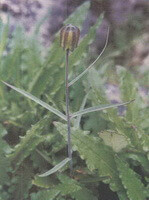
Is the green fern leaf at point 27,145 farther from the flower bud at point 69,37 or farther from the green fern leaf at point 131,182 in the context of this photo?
the flower bud at point 69,37

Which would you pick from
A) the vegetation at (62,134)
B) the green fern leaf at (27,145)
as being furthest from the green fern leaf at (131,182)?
the green fern leaf at (27,145)

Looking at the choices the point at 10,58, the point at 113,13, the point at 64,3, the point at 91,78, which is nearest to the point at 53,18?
the point at 64,3

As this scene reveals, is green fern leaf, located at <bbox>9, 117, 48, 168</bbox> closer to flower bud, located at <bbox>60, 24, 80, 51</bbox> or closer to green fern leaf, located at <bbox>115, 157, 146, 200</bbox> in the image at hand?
green fern leaf, located at <bbox>115, 157, 146, 200</bbox>

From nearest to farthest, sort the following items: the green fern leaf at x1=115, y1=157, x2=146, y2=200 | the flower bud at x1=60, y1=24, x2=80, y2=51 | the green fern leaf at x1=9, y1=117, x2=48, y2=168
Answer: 1. the flower bud at x1=60, y1=24, x2=80, y2=51
2. the green fern leaf at x1=115, y1=157, x2=146, y2=200
3. the green fern leaf at x1=9, y1=117, x2=48, y2=168

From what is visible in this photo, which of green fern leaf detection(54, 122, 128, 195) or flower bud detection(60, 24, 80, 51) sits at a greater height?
flower bud detection(60, 24, 80, 51)

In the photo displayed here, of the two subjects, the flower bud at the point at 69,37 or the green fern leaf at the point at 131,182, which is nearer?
the flower bud at the point at 69,37

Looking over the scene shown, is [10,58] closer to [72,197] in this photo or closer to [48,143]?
[48,143]

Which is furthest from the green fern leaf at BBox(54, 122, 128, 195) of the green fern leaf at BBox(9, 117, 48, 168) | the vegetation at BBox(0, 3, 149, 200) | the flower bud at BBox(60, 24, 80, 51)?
the flower bud at BBox(60, 24, 80, 51)

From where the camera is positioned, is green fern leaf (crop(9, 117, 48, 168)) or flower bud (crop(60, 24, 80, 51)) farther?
green fern leaf (crop(9, 117, 48, 168))

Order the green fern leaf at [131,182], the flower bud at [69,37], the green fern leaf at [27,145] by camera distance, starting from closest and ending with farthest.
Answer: the flower bud at [69,37] < the green fern leaf at [131,182] < the green fern leaf at [27,145]
